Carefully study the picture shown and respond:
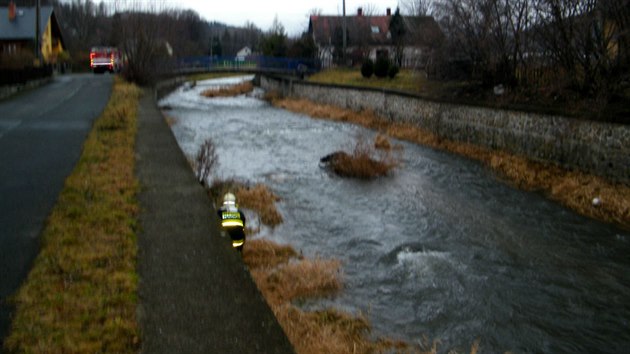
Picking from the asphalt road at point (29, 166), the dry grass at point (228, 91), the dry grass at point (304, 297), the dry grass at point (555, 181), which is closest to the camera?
the asphalt road at point (29, 166)

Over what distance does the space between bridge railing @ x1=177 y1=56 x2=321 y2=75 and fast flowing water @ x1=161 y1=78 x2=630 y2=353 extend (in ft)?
128

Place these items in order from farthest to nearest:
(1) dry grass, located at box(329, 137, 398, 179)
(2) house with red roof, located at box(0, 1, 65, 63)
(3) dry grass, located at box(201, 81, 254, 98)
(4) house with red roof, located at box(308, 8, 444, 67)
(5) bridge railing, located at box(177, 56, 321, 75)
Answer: (2) house with red roof, located at box(0, 1, 65, 63)
(5) bridge railing, located at box(177, 56, 321, 75)
(3) dry grass, located at box(201, 81, 254, 98)
(4) house with red roof, located at box(308, 8, 444, 67)
(1) dry grass, located at box(329, 137, 398, 179)

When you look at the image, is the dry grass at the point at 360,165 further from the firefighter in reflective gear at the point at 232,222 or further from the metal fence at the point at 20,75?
the metal fence at the point at 20,75

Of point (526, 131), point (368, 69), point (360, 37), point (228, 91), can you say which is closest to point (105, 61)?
point (228, 91)

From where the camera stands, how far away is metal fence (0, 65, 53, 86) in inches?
1109

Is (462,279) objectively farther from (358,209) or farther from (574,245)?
(358,209)

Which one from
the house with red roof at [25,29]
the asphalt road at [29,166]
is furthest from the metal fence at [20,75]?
the house with red roof at [25,29]

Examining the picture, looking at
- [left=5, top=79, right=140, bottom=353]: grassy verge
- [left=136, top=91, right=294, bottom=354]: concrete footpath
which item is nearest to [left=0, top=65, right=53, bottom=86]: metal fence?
[left=5, top=79, right=140, bottom=353]: grassy verge

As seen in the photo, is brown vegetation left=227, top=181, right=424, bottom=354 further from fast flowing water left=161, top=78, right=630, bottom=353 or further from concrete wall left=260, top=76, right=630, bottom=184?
concrete wall left=260, top=76, right=630, bottom=184

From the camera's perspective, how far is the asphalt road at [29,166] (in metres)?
6.30

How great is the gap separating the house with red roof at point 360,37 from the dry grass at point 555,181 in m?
18.0

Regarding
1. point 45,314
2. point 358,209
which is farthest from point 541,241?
point 45,314

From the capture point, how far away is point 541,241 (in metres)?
10.8

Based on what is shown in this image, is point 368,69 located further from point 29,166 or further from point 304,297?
point 304,297
